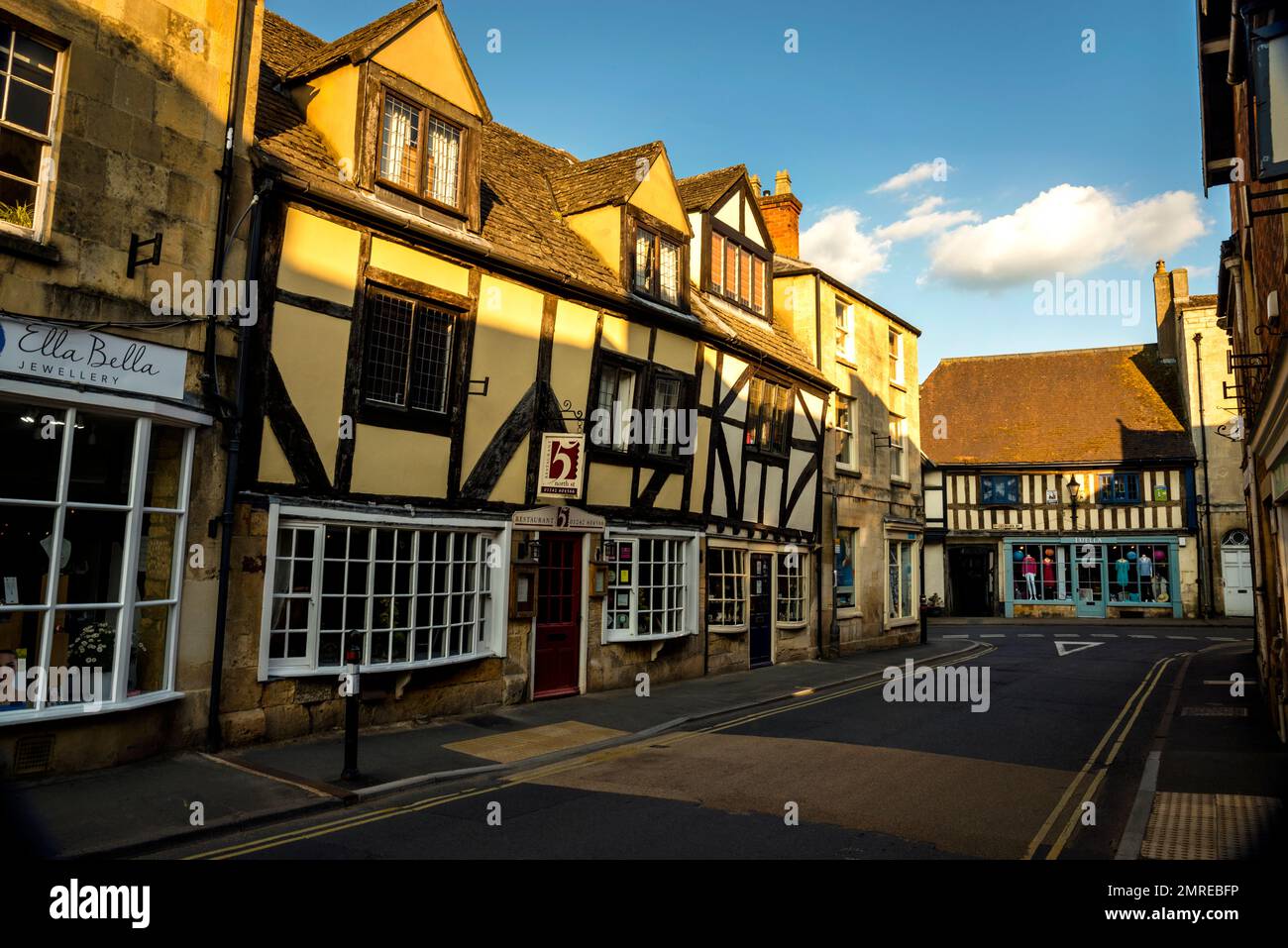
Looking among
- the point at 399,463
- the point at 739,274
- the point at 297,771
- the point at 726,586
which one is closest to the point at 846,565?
the point at 726,586

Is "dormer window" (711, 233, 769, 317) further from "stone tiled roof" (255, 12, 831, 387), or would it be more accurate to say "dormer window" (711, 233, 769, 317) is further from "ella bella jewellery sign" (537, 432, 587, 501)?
"ella bella jewellery sign" (537, 432, 587, 501)

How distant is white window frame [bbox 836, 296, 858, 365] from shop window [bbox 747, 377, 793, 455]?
12.2 feet

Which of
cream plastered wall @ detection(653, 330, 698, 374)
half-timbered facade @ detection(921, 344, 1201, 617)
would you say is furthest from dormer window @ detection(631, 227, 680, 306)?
half-timbered facade @ detection(921, 344, 1201, 617)

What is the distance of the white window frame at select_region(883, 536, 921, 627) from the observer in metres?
23.7

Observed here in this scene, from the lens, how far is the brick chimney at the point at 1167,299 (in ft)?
125

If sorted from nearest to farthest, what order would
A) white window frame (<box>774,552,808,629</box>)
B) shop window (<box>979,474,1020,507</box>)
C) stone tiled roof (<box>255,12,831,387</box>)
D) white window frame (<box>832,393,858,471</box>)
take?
stone tiled roof (<box>255,12,831,387</box>) → white window frame (<box>774,552,808,629</box>) → white window frame (<box>832,393,858,471</box>) → shop window (<box>979,474,1020,507</box>)

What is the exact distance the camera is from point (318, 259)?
1022 centimetres

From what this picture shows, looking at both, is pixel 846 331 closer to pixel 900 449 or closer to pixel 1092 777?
pixel 900 449

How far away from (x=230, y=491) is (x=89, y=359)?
6.32ft

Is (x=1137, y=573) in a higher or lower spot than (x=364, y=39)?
lower

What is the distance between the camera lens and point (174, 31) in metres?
8.98

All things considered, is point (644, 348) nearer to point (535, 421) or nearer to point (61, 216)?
point (535, 421)
